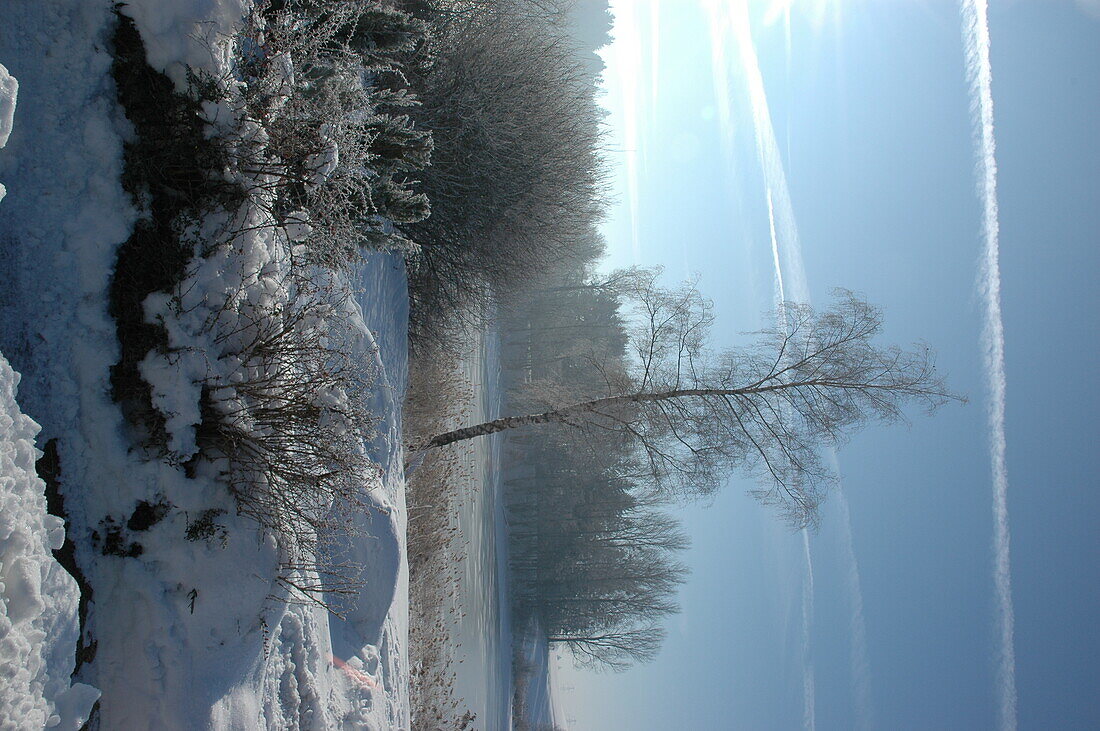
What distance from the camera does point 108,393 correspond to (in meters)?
3.82

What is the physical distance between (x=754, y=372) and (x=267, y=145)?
308 inches

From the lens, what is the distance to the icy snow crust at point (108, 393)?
11.8ft

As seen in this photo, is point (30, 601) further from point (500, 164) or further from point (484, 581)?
point (484, 581)

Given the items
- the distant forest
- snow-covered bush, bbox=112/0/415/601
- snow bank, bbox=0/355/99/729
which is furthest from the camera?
the distant forest

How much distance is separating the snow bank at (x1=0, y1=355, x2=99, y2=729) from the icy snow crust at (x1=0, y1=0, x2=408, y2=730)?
0.27ft

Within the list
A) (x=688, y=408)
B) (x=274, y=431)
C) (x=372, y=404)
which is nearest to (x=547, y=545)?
(x=688, y=408)

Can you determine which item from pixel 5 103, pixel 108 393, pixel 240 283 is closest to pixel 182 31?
pixel 5 103

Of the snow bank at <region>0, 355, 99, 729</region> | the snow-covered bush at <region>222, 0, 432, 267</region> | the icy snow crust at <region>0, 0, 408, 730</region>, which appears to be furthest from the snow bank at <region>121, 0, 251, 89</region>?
the snow bank at <region>0, 355, 99, 729</region>

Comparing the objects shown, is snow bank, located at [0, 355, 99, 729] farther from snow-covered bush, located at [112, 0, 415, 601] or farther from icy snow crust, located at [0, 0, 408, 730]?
snow-covered bush, located at [112, 0, 415, 601]

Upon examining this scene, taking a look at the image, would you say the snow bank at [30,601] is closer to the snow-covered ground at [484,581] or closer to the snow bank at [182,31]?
the snow bank at [182,31]

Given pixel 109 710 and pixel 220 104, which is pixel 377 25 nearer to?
pixel 220 104

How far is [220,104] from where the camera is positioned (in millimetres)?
4238

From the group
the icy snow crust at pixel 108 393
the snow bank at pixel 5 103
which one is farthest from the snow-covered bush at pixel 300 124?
the snow bank at pixel 5 103

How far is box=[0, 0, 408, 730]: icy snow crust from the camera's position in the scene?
11.8ft
